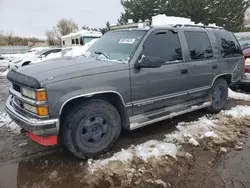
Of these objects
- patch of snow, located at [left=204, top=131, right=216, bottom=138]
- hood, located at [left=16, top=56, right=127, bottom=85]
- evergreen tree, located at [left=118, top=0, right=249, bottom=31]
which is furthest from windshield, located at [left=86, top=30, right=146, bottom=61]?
evergreen tree, located at [left=118, top=0, right=249, bottom=31]

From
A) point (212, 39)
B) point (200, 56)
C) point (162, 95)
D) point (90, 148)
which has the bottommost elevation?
point (90, 148)

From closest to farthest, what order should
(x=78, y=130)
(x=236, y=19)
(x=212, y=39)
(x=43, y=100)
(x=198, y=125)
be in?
(x=43, y=100)
(x=78, y=130)
(x=198, y=125)
(x=212, y=39)
(x=236, y=19)

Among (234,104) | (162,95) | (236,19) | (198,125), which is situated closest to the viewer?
(162,95)

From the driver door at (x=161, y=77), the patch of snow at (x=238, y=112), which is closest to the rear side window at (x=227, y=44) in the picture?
the patch of snow at (x=238, y=112)

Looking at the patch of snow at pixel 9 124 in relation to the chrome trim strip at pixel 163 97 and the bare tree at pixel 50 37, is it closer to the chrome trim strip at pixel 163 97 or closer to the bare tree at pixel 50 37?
the chrome trim strip at pixel 163 97

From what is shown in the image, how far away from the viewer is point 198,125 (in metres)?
4.80

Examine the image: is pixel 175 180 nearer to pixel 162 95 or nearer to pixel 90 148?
pixel 90 148

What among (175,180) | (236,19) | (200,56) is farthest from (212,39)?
(236,19)

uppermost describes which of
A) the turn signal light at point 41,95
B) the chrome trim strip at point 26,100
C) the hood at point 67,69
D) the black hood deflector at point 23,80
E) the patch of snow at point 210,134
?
the hood at point 67,69

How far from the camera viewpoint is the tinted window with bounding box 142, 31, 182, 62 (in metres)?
4.12

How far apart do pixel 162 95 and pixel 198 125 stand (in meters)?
1.12

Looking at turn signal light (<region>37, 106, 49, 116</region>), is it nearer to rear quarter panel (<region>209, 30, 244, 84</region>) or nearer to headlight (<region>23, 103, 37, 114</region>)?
headlight (<region>23, 103, 37, 114</region>)

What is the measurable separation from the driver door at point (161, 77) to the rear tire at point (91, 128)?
445 millimetres

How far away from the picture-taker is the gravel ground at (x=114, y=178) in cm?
304
